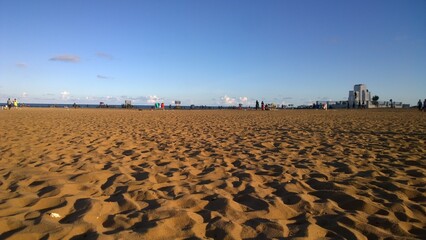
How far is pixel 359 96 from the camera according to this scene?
5291 cm

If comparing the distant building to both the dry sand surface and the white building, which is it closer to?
the white building

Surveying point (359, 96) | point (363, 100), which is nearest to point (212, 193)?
point (363, 100)

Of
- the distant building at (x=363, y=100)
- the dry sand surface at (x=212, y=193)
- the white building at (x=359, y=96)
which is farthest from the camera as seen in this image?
the white building at (x=359, y=96)

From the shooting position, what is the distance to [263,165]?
201 inches

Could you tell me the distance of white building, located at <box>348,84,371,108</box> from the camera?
50.7 metres

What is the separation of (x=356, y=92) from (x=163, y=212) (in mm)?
55352

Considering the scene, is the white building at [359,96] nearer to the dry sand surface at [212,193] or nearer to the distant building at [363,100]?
the distant building at [363,100]

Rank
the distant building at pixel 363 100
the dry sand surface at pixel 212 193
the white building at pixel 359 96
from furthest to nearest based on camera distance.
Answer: the white building at pixel 359 96
the distant building at pixel 363 100
the dry sand surface at pixel 212 193

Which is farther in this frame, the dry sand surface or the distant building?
the distant building

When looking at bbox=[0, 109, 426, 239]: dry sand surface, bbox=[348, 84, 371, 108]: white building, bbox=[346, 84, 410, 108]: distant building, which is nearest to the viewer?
bbox=[0, 109, 426, 239]: dry sand surface

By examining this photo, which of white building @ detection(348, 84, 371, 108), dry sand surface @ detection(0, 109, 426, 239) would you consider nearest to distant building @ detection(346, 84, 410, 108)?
white building @ detection(348, 84, 371, 108)

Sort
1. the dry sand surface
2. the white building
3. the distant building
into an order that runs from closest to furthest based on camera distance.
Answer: the dry sand surface, the distant building, the white building

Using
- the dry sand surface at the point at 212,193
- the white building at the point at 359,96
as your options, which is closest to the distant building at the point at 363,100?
the white building at the point at 359,96

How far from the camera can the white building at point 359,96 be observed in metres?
50.7
